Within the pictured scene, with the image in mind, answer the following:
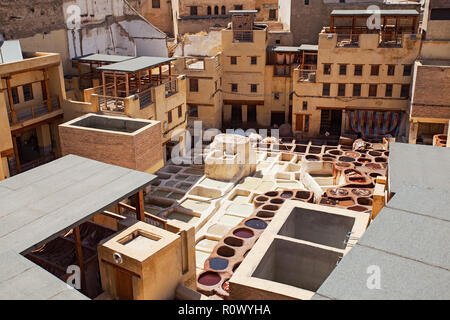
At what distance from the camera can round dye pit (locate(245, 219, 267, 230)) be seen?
83.9 feet

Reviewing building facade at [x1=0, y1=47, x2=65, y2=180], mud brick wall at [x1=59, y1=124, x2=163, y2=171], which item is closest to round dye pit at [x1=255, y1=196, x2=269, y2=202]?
mud brick wall at [x1=59, y1=124, x2=163, y2=171]

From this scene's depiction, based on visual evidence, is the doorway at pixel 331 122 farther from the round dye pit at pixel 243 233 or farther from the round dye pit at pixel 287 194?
the round dye pit at pixel 243 233

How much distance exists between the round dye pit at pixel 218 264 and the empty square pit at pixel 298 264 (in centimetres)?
768

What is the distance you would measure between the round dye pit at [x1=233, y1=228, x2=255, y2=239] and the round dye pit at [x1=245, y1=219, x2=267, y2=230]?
528 millimetres

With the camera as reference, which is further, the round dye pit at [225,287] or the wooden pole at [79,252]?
the round dye pit at [225,287]

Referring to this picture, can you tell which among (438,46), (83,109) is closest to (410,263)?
(83,109)

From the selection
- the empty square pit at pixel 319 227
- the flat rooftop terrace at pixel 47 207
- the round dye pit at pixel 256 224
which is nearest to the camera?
the flat rooftop terrace at pixel 47 207

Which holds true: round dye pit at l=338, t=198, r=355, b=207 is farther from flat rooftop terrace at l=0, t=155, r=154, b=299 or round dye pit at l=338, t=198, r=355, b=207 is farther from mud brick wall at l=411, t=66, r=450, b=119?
flat rooftop terrace at l=0, t=155, r=154, b=299

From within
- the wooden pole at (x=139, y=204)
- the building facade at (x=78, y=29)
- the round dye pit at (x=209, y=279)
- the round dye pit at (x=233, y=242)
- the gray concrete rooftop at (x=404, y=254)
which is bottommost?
the round dye pit at (x=209, y=279)

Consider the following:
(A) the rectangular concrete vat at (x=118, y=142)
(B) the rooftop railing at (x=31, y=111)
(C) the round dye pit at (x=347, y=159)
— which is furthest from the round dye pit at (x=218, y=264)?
(C) the round dye pit at (x=347, y=159)

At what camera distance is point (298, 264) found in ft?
49.9

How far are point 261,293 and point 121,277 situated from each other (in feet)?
15.0

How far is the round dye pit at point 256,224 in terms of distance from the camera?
25.6m

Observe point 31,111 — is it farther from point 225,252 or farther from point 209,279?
point 209,279
